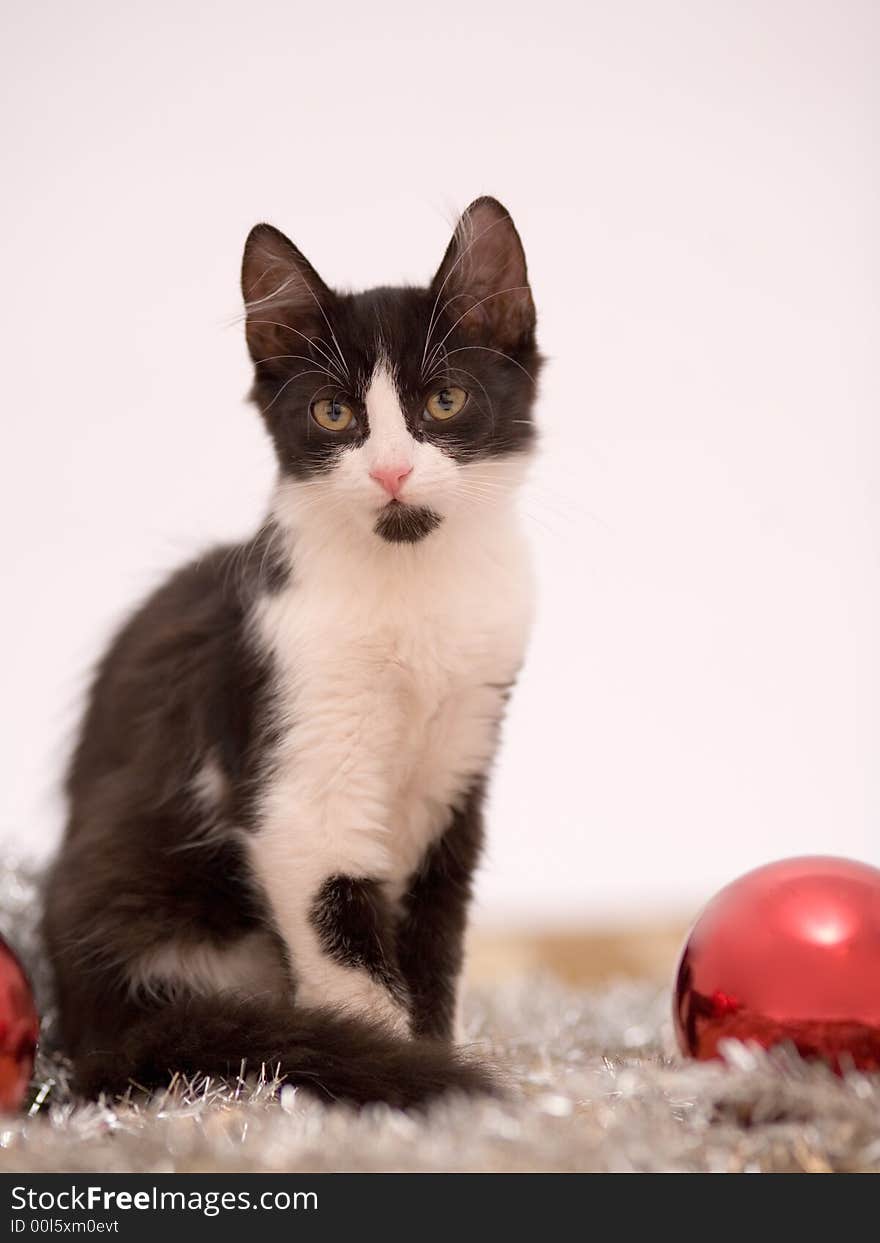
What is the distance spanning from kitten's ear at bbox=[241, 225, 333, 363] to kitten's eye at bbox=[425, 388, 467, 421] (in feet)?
0.53

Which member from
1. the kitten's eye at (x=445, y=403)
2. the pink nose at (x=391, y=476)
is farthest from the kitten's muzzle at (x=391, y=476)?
the kitten's eye at (x=445, y=403)

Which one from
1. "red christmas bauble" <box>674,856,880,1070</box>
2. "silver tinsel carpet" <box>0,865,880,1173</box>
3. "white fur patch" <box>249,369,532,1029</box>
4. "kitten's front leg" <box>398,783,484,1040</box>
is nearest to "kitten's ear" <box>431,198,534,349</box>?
"white fur patch" <box>249,369,532,1029</box>

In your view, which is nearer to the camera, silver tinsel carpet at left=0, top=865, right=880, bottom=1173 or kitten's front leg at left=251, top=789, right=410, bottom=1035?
silver tinsel carpet at left=0, top=865, right=880, bottom=1173

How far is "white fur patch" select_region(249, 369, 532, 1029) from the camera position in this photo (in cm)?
137

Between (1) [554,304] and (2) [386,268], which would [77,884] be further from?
(1) [554,304]

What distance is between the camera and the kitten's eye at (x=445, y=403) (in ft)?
4.69

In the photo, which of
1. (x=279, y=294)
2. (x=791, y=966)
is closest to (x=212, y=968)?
(x=791, y=966)

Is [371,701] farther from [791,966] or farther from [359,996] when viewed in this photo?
[791,966]

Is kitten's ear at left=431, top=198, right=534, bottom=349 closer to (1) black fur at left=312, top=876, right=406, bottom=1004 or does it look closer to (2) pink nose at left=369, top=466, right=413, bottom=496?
(2) pink nose at left=369, top=466, right=413, bottom=496

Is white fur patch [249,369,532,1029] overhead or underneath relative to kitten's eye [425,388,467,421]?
underneath

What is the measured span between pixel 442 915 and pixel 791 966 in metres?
0.52

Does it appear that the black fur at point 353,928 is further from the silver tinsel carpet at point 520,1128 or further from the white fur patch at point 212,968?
the silver tinsel carpet at point 520,1128

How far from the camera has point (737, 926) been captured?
119 cm
